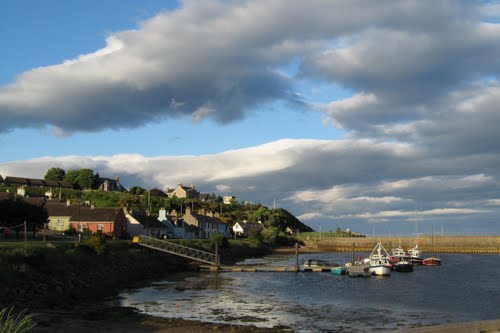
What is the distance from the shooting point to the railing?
252 feet

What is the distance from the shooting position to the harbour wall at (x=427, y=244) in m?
172

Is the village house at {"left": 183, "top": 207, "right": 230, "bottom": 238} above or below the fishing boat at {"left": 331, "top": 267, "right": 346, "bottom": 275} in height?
above

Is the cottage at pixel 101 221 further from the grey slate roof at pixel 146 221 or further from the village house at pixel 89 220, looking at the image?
the grey slate roof at pixel 146 221

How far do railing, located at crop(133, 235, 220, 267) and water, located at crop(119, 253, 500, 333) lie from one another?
20.4ft

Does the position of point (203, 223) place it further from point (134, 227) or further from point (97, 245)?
point (97, 245)

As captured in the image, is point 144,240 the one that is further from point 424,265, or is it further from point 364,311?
point 424,265

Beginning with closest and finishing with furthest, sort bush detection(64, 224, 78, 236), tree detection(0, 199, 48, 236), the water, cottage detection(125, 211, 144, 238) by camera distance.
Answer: the water
tree detection(0, 199, 48, 236)
bush detection(64, 224, 78, 236)
cottage detection(125, 211, 144, 238)

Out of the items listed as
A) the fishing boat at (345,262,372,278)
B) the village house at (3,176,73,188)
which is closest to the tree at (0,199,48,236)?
the fishing boat at (345,262,372,278)

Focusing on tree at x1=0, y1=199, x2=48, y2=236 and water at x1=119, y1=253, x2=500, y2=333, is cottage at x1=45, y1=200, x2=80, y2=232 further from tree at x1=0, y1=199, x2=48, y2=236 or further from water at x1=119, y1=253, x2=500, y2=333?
water at x1=119, y1=253, x2=500, y2=333

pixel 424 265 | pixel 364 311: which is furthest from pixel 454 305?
pixel 424 265

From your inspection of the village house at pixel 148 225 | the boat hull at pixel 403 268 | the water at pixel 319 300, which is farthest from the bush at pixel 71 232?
the boat hull at pixel 403 268

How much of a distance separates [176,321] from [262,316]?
721cm

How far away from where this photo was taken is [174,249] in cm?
7906

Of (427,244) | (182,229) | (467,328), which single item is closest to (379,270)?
(182,229)
